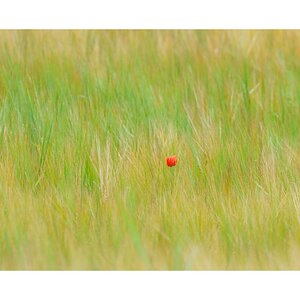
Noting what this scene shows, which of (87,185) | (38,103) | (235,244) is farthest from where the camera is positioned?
(38,103)

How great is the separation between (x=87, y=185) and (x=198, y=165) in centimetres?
61

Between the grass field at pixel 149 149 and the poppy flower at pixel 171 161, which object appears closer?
the grass field at pixel 149 149

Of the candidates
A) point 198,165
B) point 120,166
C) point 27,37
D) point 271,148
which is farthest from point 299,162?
point 27,37

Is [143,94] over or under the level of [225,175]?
over

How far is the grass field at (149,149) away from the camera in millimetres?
4320

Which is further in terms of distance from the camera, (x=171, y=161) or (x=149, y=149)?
(x=149, y=149)

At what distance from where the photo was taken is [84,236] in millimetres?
4379

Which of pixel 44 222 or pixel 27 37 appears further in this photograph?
pixel 27 37

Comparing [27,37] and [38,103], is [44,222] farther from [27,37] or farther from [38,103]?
[27,37]

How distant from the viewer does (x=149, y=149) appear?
483cm

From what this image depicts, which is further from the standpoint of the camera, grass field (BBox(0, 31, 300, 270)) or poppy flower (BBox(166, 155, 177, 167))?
poppy flower (BBox(166, 155, 177, 167))

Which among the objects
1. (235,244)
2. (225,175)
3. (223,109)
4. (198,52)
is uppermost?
(198,52)

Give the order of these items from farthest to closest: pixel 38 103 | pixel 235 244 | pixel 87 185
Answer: pixel 38 103 < pixel 87 185 < pixel 235 244

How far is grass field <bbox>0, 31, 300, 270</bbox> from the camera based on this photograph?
432 cm
